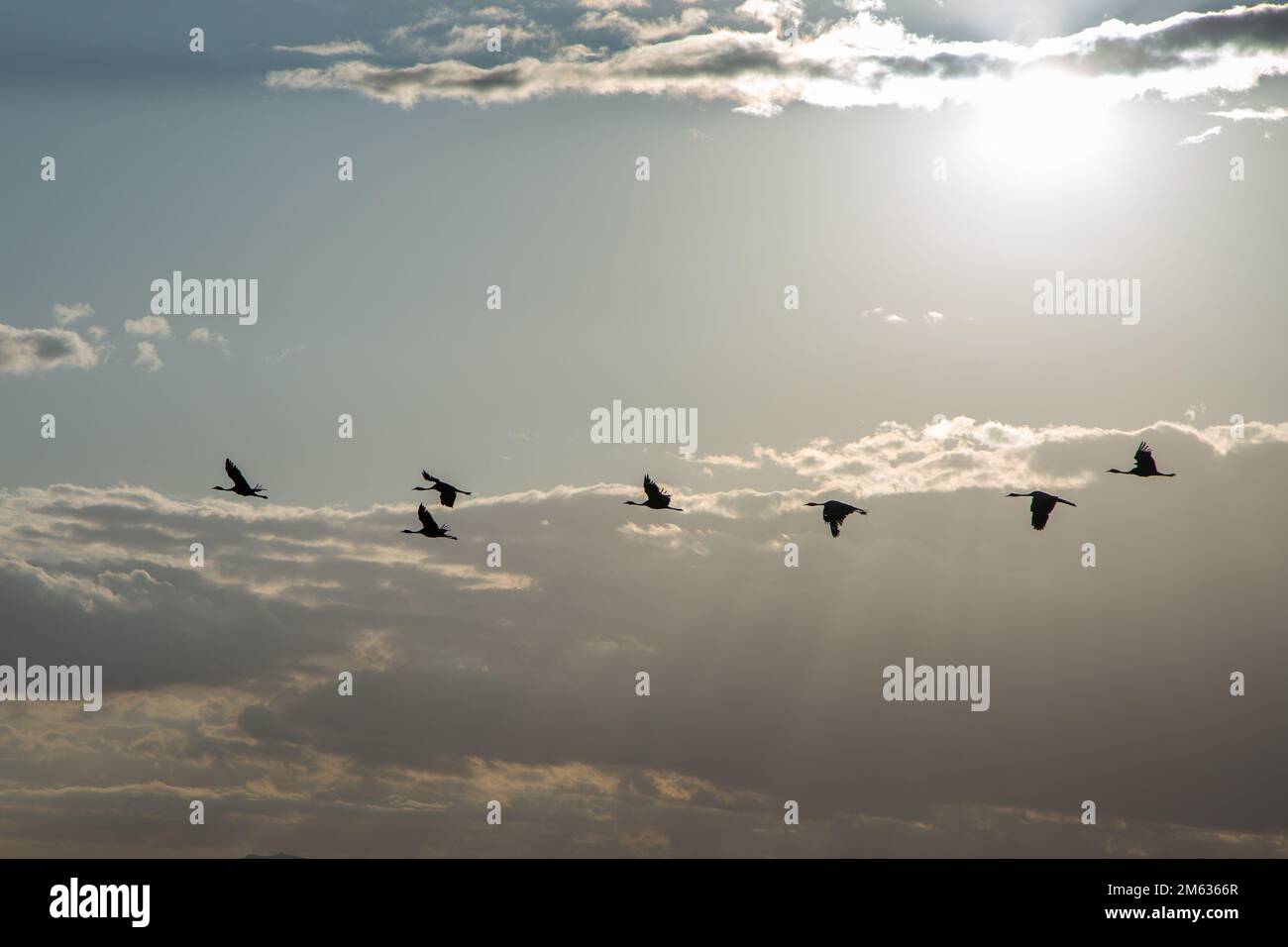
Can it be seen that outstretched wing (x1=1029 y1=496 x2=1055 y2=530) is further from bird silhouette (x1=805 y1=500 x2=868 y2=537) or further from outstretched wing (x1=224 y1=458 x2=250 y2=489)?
outstretched wing (x1=224 y1=458 x2=250 y2=489)

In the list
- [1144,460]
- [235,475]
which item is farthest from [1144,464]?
[235,475]

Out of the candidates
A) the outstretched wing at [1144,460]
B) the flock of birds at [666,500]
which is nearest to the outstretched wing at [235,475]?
the flock of birds at [666,500]

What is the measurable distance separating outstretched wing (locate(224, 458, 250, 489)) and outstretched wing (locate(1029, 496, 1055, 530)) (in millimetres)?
46539

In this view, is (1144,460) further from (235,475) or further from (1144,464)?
(235,475)

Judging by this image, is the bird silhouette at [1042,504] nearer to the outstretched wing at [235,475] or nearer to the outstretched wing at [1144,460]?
the outstretched wing at [1144,460]

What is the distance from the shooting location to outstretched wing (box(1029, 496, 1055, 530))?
260ft

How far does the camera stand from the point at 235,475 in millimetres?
89438

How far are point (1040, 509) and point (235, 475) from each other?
156 ft

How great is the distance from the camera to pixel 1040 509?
79.9m

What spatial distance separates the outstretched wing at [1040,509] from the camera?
79125mm

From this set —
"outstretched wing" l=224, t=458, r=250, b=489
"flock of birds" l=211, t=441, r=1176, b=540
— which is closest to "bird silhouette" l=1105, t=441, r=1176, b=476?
"flock of birds" l=211, t=441, r=1176, b=540
